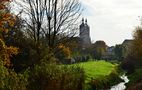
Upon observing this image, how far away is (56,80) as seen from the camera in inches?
1092

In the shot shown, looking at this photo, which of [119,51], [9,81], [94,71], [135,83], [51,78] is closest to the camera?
[9,81]

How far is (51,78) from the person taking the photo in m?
26.9

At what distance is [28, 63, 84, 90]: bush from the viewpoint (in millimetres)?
26266

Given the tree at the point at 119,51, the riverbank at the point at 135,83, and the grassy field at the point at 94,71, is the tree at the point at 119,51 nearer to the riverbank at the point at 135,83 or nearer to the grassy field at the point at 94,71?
the grassy field at the point at 94,71

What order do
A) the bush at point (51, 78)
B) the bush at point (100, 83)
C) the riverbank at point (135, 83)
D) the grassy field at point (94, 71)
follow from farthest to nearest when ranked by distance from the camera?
the grassy field at point (94, 71)
the bush at point (100, 83)
the riverbank at point (135, 83)
the bush at point (51, 78)

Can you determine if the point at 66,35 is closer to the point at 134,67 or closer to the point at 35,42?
the point at 35,42

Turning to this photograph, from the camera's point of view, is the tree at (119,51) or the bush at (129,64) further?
the tree at (119,51)

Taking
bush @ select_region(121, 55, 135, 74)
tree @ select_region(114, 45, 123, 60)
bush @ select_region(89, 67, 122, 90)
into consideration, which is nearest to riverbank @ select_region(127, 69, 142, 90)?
bush @ select_region(89, 67, 122, 90)

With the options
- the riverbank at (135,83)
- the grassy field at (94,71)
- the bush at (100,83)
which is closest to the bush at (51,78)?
the riverbank at (135,83)

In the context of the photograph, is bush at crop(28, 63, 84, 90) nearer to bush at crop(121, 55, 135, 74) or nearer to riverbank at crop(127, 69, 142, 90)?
riverbank at crop(127, 69, 142, 90)

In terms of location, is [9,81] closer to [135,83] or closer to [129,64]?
[135,83]

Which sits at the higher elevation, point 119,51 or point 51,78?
point 119,51

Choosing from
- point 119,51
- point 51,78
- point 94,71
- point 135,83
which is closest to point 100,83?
point 135,83

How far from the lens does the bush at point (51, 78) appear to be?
26.3 meters
